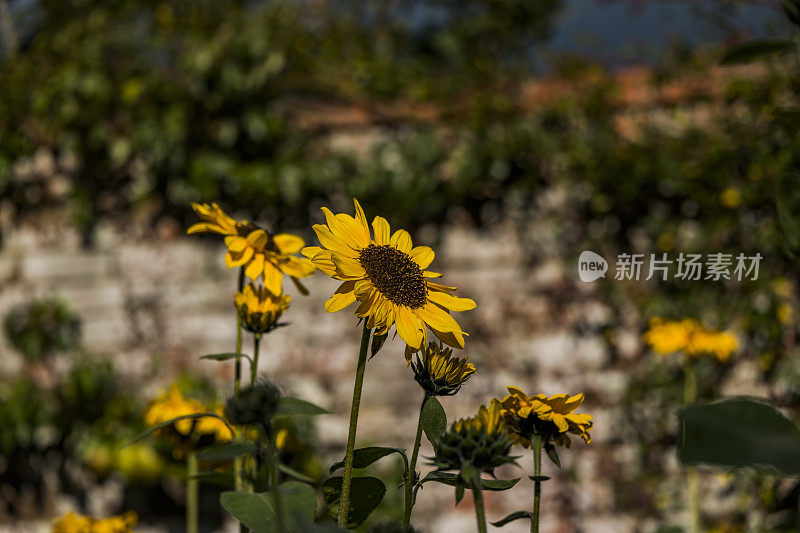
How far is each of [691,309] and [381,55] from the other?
1680 mm

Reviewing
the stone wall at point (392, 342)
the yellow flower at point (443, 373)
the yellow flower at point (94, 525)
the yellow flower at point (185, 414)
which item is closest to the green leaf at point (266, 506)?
the yellow flower at point (443, 373)

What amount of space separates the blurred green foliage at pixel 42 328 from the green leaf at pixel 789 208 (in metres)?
2.10

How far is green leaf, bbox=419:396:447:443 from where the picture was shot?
1.60 ft

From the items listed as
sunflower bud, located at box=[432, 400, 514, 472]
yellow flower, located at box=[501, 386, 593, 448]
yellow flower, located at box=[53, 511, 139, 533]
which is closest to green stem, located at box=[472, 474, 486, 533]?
sunflower bud, located at box=[432, 400, 514, 472]

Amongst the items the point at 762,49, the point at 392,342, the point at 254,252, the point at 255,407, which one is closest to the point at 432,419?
the point at 255,407

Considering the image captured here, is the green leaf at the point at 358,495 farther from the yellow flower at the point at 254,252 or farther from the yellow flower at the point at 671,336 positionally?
the yellow flower at the point at 671,336

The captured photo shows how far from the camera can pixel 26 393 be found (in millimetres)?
2057

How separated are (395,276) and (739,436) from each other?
28 centimetres

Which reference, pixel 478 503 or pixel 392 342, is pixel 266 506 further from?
pixel 392 342

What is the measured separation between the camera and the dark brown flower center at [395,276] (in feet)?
1.69

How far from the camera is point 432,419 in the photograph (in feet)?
1.65

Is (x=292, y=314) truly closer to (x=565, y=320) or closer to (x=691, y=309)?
(x=565, y=320)

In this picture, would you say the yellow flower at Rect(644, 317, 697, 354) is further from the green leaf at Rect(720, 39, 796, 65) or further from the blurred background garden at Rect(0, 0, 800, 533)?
the green leaf at Rect(720, 39, 796, 65)

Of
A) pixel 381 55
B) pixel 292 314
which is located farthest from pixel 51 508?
pixel 381 55
